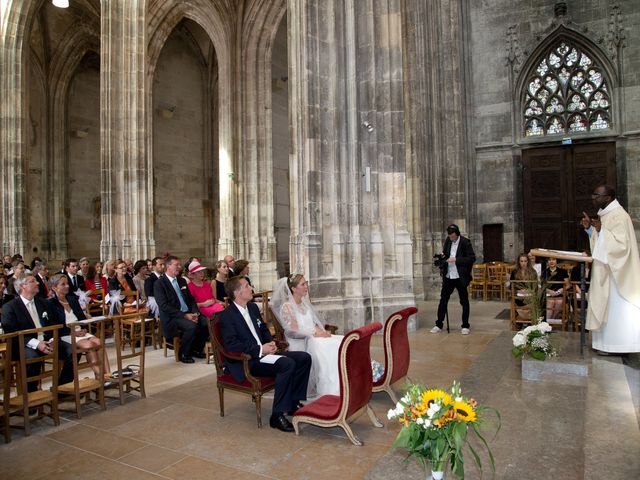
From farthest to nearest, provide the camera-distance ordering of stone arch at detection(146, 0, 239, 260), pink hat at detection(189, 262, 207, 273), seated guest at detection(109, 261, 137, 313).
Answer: stone arch at detection(146, 0, 239, 260)
seated guest at detection(109, 261, 137, 313)
pink hat at detection(189, 262, 207, 273)

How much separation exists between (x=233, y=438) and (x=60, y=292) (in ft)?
10.2

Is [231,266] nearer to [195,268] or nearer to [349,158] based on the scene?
[195,268]

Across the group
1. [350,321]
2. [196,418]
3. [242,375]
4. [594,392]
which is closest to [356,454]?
[242,375]

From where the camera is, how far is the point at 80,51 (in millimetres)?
22297

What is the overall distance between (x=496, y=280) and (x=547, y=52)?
8.03 metres

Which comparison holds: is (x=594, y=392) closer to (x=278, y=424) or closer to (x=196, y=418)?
(x=278, y=424)

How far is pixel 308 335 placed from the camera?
5.12 metres

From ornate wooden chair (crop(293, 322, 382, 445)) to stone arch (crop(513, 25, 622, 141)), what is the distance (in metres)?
14.5

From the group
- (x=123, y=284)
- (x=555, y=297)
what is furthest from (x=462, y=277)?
(x=123, y=284)

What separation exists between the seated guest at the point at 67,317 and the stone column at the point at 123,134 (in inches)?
324

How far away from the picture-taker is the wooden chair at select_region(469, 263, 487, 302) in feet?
43.0

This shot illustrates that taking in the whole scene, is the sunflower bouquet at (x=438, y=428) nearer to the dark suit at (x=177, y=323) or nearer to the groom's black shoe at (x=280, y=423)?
the groom's black shoe at (x=280, y=423)

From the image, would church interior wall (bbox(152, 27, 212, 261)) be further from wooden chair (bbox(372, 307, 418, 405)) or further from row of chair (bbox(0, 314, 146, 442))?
wooden chair (bbox(372, 307, 418, 405))

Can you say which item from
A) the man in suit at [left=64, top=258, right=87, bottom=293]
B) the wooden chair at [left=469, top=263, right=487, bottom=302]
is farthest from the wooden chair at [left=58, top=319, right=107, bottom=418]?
the wooden chair at [left=469, top=263, right=487, bottom=302]
